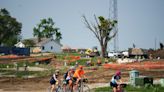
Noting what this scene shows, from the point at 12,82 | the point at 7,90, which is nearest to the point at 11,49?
the point at 12,82

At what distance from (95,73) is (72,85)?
1972 cm

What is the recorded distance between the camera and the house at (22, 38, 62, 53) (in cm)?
12712

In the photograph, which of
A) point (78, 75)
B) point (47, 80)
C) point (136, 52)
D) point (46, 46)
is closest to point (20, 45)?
point (46, 46)

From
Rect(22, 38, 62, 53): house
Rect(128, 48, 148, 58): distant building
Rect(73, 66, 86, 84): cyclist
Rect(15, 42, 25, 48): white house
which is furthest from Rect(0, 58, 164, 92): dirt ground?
Rect(15, 42, 25, 48): white house

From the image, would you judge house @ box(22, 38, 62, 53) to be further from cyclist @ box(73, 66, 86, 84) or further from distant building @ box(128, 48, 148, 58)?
cyclist @ box(73, 66, 86, 84)

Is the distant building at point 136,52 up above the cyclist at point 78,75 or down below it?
above

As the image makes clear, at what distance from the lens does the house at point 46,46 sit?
127 m

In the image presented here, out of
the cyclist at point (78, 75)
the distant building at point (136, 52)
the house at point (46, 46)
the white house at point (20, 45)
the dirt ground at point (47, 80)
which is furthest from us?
the white house at point (20, 45)

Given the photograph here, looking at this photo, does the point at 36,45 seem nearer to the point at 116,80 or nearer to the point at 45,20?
the point at 45,20

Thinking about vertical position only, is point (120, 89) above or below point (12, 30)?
below

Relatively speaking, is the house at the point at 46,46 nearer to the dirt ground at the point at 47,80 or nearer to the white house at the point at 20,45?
the white house at the point at 20,45

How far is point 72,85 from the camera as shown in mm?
23453

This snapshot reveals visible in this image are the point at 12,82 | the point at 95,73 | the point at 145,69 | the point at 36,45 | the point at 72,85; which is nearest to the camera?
the point at 72,85

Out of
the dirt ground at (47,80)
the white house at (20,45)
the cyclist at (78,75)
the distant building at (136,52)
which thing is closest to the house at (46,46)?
the white house at (20,45)
